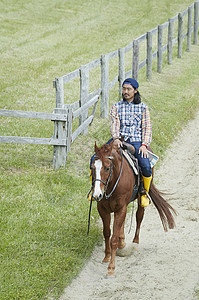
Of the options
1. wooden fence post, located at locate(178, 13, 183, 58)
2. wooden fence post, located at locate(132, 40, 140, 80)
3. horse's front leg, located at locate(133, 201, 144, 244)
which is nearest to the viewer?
horse's front leg, located at locate(133, 201, 144, 244)

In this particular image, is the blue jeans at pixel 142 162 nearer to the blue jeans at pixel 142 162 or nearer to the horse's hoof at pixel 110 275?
the blue jeans at pixel 142 162

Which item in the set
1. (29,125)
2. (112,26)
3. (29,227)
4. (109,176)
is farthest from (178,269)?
(112,26)

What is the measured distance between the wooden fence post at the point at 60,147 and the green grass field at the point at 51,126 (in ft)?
0.62

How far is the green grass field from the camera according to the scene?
20.1 ft

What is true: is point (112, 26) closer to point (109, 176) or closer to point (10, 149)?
point (10, 149)

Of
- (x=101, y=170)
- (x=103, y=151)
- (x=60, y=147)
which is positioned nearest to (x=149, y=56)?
(x=60, y=147)

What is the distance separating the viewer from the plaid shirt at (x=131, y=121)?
21.1 feet

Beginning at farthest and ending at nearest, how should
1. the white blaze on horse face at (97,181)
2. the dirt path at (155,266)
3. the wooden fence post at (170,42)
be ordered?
the wooden fence post at (170,42), the dirt path at (155,266), the white blaze on horse face at (97,181)

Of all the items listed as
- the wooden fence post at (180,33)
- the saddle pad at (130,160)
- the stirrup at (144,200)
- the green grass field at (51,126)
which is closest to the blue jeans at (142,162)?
the saddle pad at (130,160)

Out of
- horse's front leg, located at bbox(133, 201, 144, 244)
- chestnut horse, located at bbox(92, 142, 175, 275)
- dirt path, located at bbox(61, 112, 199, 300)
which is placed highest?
chestnut horse, located at bbox(92, 142, 175, 275)

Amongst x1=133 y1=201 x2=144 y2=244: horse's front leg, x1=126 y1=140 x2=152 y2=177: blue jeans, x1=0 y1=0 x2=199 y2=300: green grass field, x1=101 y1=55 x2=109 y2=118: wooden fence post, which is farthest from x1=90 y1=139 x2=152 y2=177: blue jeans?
x1=101 y1=55 x2=109 y2=118: wooden fence post

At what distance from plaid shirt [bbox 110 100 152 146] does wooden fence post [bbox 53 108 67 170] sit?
2.48 meters

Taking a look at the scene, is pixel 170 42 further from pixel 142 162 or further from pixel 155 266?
pixel 155 266

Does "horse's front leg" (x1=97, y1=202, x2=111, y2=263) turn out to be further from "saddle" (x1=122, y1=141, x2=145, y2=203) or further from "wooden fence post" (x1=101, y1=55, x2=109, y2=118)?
"wooden fence post" (x1=101, y1=55, x2=109, y2=118)
